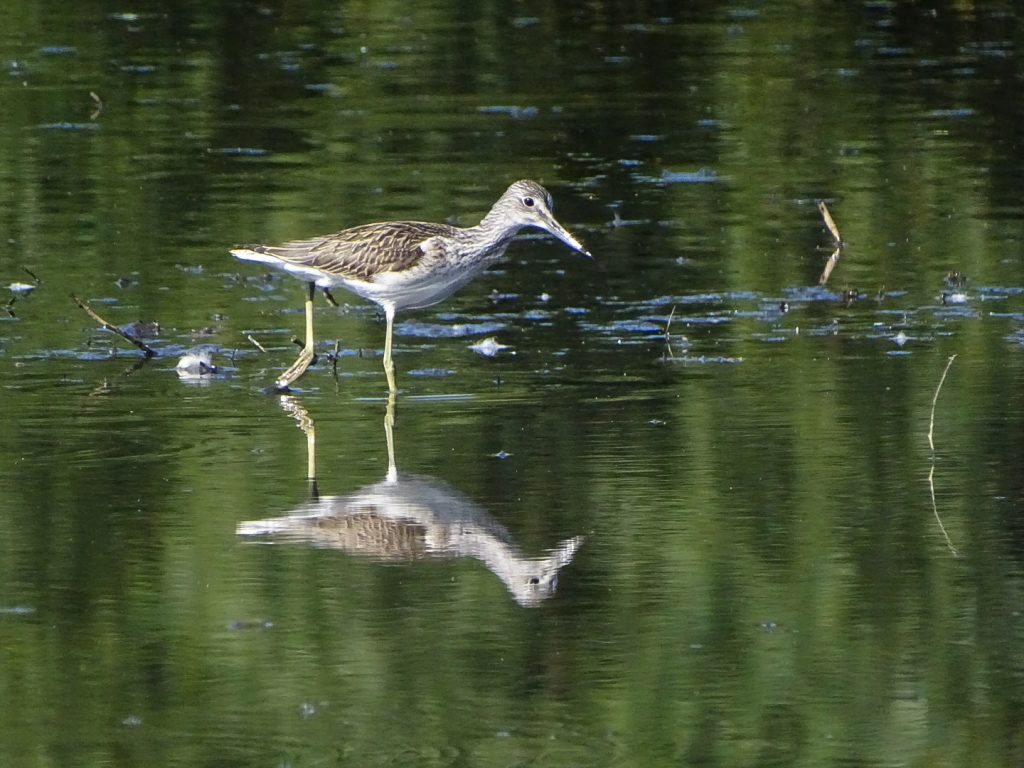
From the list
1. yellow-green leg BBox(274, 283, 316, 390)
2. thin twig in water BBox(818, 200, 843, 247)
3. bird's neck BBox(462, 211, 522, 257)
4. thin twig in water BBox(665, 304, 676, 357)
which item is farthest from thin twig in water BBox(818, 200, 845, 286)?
yellow-green leg BBox(274, 283, 316, 390)

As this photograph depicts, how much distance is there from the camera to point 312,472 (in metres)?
9.21

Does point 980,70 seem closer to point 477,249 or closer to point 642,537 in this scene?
point 477,249

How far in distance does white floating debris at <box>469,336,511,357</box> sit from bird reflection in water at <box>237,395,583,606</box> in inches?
103

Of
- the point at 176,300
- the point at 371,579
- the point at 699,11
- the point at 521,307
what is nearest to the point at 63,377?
the point at 176,300

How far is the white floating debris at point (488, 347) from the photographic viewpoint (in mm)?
11625

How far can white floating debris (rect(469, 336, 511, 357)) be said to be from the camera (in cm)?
1162

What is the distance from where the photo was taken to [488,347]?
11.7 m

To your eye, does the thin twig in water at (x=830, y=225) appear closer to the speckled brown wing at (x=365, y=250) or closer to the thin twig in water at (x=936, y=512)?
the speckled brown wing at (x=365, y=250)

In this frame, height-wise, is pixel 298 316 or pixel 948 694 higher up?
pixel 948 694

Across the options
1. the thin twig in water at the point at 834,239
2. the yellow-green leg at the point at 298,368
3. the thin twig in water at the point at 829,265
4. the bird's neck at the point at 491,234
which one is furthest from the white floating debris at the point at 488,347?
the thin twig in water at the point at 834,239

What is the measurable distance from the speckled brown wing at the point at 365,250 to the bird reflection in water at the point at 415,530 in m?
2.51

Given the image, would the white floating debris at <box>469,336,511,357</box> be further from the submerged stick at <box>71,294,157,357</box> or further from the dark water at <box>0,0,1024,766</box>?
the submerged stick at <box>71,294,157,357</box>

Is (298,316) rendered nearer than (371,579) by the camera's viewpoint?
No

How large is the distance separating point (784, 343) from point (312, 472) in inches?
130
